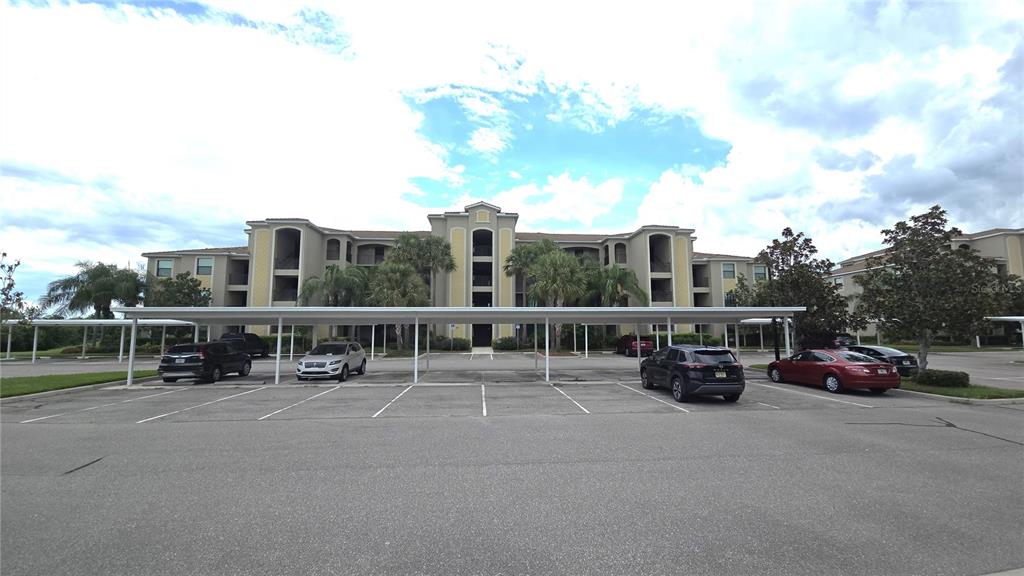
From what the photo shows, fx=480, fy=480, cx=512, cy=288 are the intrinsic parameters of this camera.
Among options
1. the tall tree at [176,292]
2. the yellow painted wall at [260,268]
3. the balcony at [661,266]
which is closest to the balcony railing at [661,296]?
the balcony at [661,266]

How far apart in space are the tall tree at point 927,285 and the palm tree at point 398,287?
28.5m

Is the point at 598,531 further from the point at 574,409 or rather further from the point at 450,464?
the point at 574,409

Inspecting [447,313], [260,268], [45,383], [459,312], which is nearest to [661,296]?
[459,312]

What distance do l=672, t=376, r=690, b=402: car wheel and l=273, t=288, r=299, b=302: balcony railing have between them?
38702mm

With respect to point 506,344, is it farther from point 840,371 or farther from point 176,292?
point 840,371

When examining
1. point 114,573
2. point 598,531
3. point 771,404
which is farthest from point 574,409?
point 114,573

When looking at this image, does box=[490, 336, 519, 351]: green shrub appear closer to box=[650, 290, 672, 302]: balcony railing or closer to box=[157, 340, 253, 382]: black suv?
box=[650, 290, 672, 302]: balcony railing

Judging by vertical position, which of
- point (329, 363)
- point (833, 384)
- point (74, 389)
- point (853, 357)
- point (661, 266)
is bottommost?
point (74, 389)

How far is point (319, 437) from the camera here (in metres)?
8.80

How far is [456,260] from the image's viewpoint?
44.5 meters

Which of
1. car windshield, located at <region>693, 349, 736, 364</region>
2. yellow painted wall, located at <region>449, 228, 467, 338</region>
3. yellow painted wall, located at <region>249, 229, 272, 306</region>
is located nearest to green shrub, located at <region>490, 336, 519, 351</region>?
yellow painted wall, located at <region>449, 228, 467, 338</region>

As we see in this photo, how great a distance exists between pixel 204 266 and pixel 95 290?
8.02m

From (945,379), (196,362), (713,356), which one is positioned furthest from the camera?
(196,362)

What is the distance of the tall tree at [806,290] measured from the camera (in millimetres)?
20891
